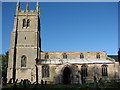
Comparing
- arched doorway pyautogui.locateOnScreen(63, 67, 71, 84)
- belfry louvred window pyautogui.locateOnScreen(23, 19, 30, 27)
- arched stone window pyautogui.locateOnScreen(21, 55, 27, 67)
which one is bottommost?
arched doorway pyautogui.locateOnScreen(63, 67, 71, 84)

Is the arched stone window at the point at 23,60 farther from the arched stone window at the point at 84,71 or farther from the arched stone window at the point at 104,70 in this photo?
the arched stone window at the point at 104,70

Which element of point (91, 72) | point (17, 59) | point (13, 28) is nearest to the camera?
point (91, 72)

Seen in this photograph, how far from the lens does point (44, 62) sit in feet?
116

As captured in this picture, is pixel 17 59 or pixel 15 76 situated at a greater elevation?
pixel 17 59

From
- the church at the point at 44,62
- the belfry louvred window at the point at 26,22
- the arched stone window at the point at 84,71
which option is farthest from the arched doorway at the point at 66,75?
the belfry louvred window at the point at 26,22

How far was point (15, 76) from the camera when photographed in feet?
114

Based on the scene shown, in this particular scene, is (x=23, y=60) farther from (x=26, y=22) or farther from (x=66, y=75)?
(x=66, y=75)

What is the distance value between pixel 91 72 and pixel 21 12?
67.9ft

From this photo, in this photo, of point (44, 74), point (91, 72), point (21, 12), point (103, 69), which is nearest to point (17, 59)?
point (44, 74)

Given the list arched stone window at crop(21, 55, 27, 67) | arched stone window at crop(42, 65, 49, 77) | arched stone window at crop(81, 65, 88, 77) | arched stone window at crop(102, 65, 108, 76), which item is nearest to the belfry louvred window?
arched stone window at crop(21, 55, 27, 67)

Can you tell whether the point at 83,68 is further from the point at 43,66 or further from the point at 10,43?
the point at 10,43

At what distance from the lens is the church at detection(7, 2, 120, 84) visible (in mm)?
33156

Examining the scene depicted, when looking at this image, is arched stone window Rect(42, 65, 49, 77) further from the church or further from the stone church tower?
the stone church tower

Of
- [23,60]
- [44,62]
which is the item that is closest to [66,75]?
[44,62]
